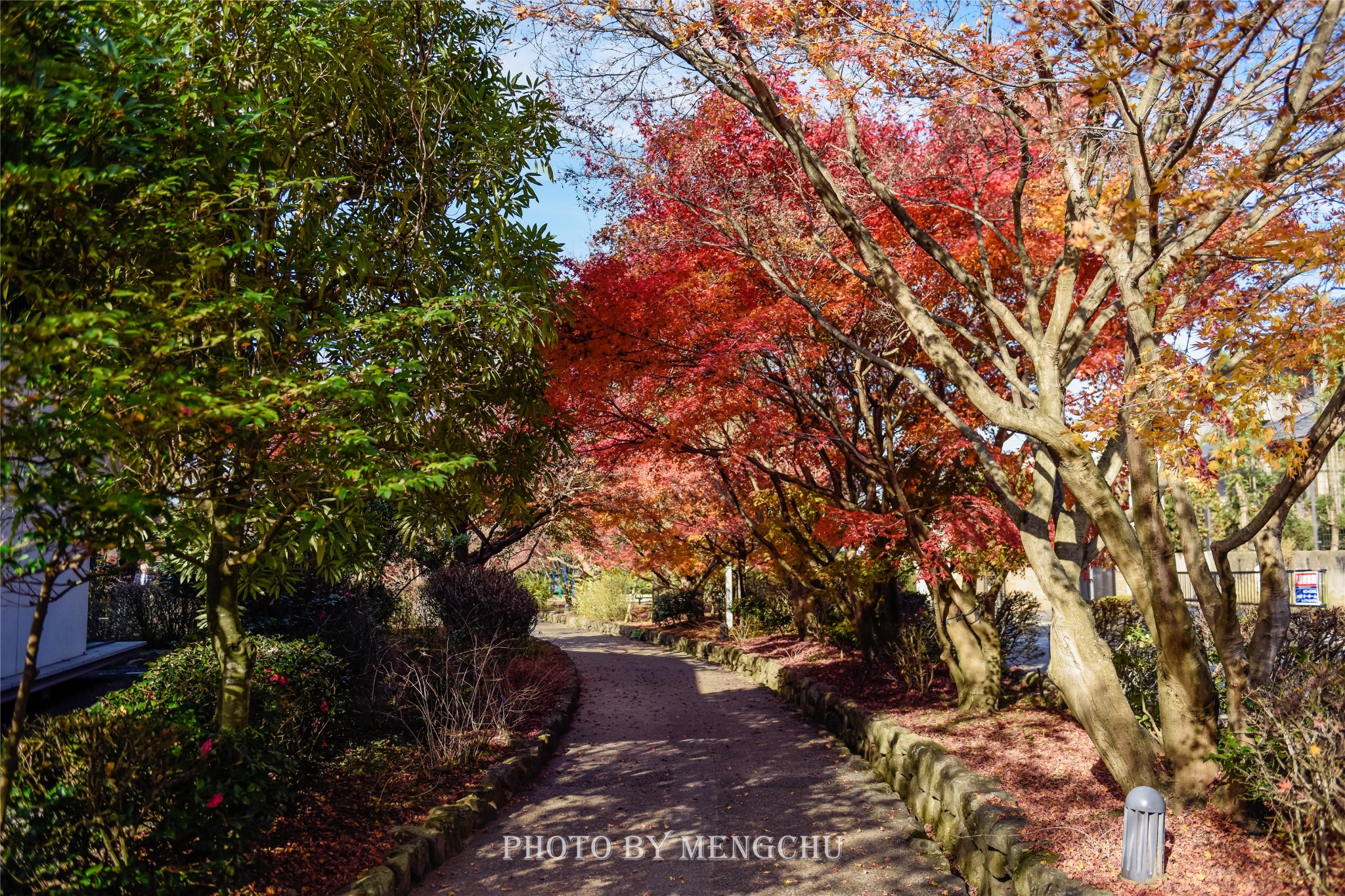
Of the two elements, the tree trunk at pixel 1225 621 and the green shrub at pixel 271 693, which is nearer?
the tree trunk at pixel 1225 621

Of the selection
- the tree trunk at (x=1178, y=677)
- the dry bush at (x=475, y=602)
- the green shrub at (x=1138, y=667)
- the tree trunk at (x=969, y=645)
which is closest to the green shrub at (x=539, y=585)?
the dry bush at (x=475, y=602)

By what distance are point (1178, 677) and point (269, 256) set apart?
6182 millimetres

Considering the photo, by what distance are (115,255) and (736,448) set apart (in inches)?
286

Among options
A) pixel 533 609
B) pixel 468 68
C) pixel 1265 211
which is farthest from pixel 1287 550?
pixel 468 68

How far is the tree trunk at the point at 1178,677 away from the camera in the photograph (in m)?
5.44

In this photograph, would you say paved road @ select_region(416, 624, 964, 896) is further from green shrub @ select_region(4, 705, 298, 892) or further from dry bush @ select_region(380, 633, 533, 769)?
green shrub @ select_region(4, 705, 298, 892)

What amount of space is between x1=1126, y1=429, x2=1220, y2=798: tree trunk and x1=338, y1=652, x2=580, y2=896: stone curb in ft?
16.0

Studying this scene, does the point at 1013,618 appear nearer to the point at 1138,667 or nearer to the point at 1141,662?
the point at 1141,662

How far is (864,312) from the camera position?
9453 mm

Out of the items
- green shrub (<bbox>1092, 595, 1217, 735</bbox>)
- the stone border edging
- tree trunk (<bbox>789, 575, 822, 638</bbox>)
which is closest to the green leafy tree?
the stone border edging

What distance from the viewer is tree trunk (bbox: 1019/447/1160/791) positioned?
559 centimetres

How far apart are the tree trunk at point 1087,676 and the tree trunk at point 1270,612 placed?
0.82m

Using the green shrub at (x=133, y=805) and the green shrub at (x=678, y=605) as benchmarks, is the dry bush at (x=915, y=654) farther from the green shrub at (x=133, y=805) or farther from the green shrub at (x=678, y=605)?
the green shrub at (x=678, y=605)

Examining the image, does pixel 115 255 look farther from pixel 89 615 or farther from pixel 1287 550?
pixel 1287 550
